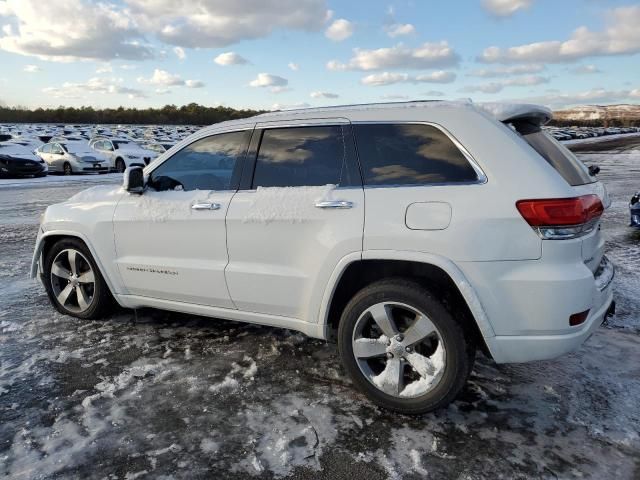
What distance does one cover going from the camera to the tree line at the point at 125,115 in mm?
94312

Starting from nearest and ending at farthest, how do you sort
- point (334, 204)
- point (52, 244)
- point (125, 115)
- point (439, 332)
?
point (439, 332) → point (334, 204) → point (52, 244) → point (125, 115)

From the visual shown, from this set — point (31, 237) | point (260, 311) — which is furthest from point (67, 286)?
point (31, 237)

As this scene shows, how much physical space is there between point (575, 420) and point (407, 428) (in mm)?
986

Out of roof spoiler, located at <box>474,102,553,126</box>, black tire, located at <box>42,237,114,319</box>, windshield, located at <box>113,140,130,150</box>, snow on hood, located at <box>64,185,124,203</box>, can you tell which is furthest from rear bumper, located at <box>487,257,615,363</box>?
windshield, located at <box>113,140,130,150</box>

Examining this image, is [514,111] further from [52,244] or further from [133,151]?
[133,151]

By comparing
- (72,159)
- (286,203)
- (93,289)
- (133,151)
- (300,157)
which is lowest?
(72,159)

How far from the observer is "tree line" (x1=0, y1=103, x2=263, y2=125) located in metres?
94.3

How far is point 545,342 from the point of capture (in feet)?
9.32

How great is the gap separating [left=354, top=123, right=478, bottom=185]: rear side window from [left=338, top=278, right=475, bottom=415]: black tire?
24.5 inches

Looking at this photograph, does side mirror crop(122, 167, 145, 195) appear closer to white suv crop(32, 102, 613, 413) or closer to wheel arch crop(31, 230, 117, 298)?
white suv crop(32, 102, 613, 413)

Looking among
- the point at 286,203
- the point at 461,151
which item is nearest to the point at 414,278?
the point at 461,151

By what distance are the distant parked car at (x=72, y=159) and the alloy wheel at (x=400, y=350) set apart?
22288 mm

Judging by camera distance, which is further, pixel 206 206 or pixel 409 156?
pixel 206 206

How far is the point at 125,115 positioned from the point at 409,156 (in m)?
110
